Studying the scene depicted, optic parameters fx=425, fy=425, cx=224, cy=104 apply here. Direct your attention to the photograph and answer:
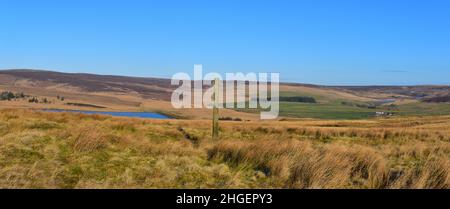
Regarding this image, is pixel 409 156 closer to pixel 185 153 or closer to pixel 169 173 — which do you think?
pixel 185 153

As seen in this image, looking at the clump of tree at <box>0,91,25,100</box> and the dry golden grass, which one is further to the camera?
the clump of tree at <box>0,91,25,100</box>

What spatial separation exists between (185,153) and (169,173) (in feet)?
7.48

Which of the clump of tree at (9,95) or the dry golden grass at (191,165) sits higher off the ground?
the dry golden grass at (191,165)

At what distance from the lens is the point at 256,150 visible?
34.4ft

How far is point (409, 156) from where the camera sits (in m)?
12.6

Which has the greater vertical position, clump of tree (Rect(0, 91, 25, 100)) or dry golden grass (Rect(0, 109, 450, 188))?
dry golden grass (Rect(0, 109, 450, 188))

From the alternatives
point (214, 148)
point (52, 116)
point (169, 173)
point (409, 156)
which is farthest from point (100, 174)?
point (52, 116)

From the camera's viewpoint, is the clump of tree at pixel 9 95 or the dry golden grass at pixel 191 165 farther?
the clump of tree at pixel 9 95

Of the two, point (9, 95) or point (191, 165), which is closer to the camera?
point (191, 165)

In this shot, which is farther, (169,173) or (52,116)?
(52,116)

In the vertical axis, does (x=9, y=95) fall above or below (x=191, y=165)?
below

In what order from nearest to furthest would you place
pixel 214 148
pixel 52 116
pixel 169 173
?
pixel 169 173, pixel 214 148, pixel 52 116
